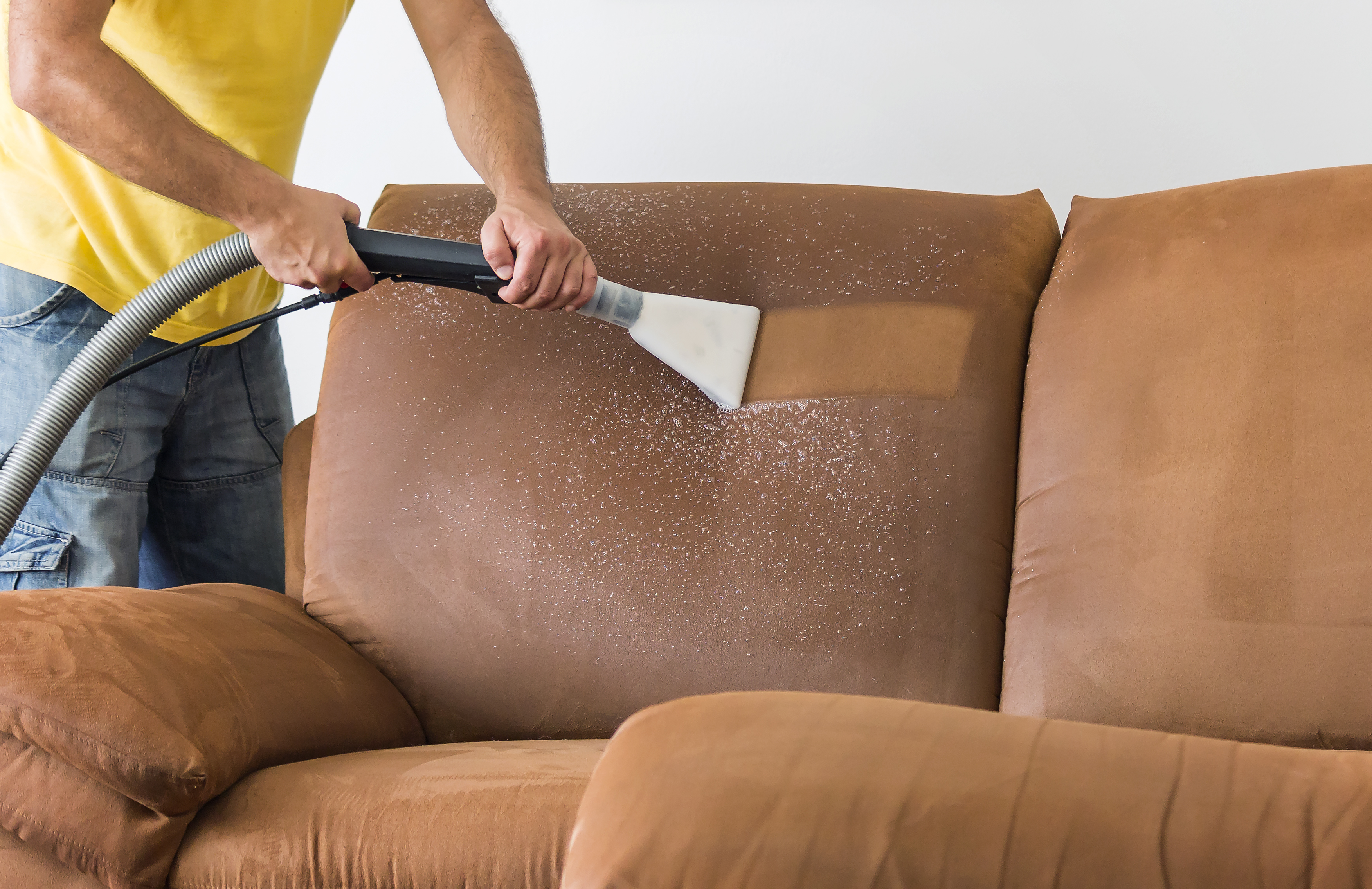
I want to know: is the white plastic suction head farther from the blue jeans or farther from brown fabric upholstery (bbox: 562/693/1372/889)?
brown fabric upholstery (bbox: 562/693/1372/889)

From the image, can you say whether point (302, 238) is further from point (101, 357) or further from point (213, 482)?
point (213, 482)

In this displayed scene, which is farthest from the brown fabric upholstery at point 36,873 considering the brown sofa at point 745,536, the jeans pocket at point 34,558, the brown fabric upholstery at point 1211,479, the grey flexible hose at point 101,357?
the brown fabric upholstery at point 1211,479

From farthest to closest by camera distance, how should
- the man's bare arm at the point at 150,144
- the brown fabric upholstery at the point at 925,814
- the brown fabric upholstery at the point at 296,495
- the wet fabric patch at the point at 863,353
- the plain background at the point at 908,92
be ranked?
the plain background at the point at 908,92, the brown fabric upholstery at the point at 296,495, the wet fabric patch at the point at 863,353, the man's bare arm at the point at 150,144, the brown fabric upholstery at the point at 925,814

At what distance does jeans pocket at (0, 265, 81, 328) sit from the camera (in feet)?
4.30

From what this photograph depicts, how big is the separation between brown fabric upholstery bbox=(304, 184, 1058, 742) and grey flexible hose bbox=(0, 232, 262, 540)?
0.91ft

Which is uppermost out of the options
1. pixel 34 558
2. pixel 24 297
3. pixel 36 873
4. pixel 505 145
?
pixel 505 145

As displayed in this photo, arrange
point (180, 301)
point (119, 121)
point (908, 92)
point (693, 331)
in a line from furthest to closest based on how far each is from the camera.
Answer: point (908, 92)
point (693, 331)
point (180, 301)
point (119, 121)

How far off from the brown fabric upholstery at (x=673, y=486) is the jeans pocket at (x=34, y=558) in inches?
12.1

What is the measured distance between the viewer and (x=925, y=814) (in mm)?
569

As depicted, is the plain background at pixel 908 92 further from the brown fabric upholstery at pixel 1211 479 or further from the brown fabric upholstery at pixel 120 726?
the brown fabric upholstery at pixel 120 726

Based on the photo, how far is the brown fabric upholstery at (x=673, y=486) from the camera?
1237 mm

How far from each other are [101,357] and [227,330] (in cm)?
18

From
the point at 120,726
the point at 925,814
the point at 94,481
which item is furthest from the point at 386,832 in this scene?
the point at 94,481

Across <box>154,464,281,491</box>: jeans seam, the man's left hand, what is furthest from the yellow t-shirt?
the man's left hand
